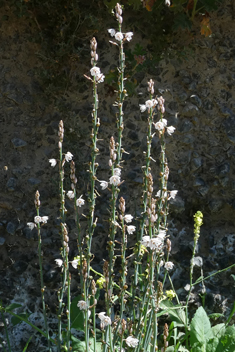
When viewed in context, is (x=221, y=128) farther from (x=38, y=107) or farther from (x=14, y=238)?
(x=14, y=238)

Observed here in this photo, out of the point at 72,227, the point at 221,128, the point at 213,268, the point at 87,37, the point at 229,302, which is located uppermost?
the point at 87,37

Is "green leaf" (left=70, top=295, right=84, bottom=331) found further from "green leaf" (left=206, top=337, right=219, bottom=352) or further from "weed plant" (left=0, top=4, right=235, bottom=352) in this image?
"green leaf" (left=206, top=337, right=219, bottom=352)

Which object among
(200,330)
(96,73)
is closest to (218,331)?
(200,330)

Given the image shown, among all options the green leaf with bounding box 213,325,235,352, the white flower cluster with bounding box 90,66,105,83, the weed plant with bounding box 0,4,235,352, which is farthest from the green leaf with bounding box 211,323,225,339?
the white flower cluster with bounding box 90,66,105,83

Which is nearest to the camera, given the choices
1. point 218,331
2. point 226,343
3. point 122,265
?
point 122,265

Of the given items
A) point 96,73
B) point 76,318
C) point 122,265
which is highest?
point 96,73

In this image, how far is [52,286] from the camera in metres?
2.53

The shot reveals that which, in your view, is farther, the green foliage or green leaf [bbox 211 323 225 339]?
green leaf [bbox 211 323 225 339]

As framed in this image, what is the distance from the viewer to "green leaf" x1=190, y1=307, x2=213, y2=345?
200cm

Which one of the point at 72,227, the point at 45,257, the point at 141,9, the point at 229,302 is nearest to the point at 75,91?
the point at 141,9

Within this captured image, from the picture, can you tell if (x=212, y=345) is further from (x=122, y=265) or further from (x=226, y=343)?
(x=122, y=265)

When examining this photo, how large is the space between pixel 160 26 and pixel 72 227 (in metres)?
1.41

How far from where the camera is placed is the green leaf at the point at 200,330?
1996mm

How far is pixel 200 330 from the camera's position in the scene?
2.02 meters
